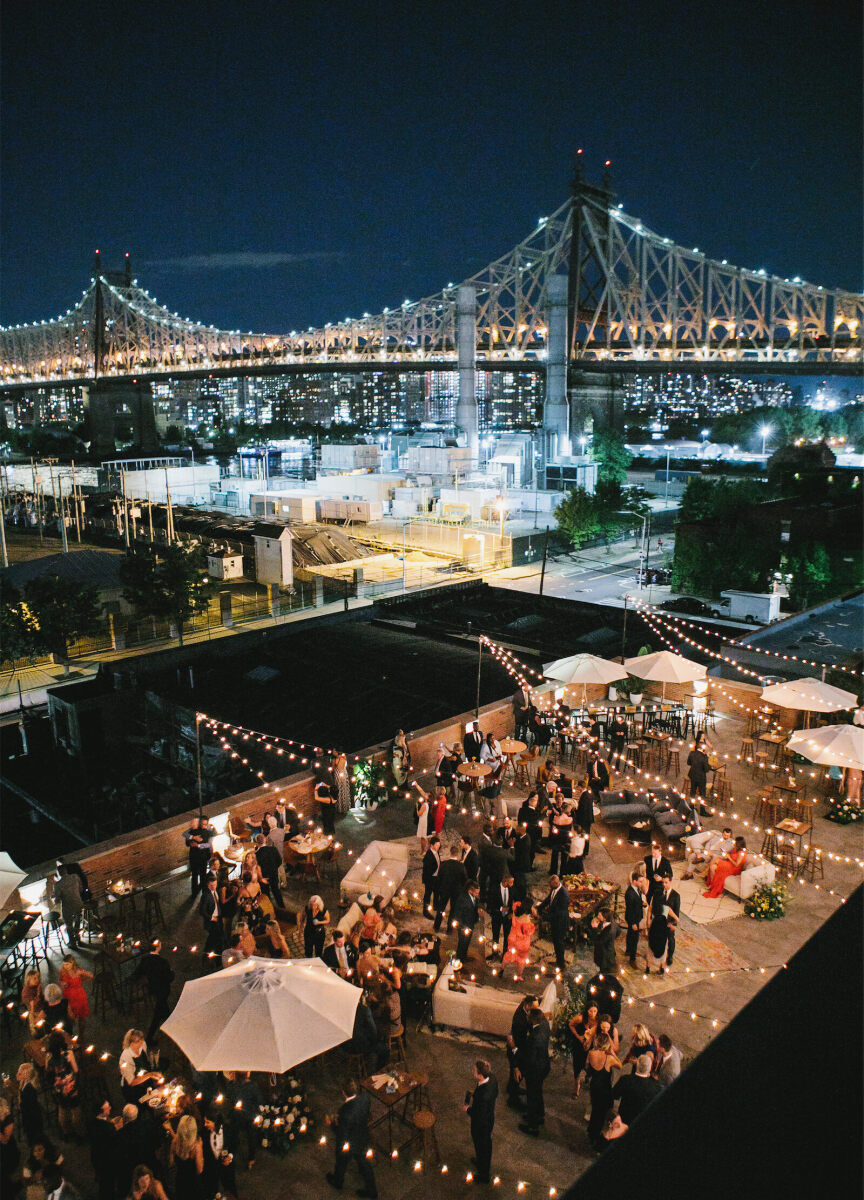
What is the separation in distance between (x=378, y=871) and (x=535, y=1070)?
3.73 meters

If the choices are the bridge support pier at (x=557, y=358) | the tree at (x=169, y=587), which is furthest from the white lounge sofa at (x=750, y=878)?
the bridge support pier at (x=557, y=358)

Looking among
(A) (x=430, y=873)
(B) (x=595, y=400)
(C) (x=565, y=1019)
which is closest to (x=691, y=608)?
(A) (x=430, y=873)

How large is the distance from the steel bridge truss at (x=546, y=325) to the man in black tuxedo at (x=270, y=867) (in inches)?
2473

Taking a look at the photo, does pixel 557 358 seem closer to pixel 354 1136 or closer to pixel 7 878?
pixel 7 878

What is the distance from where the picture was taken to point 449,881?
8.92 metres

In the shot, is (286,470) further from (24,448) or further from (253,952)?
(253,952)

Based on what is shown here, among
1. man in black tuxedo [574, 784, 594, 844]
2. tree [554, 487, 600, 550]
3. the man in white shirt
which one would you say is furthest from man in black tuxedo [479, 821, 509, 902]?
tree [554, 487, 600, 550]

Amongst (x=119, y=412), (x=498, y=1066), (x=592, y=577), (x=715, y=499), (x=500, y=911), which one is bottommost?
(x=592, y=577)

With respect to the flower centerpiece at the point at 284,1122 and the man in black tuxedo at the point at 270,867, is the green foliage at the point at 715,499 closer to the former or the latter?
the man in black tuxedo at the point at 270,867

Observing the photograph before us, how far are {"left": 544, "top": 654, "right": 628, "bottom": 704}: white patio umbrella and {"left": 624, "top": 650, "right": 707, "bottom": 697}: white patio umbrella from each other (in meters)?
0.30

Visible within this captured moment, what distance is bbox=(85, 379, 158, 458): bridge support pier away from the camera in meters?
105

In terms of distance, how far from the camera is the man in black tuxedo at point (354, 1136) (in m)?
5.70

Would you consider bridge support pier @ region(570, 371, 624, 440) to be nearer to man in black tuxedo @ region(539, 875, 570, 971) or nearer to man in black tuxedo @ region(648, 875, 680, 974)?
man in black tuxedo @ region(648, 875, 680, 974)

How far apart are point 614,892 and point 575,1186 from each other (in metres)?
8.70
